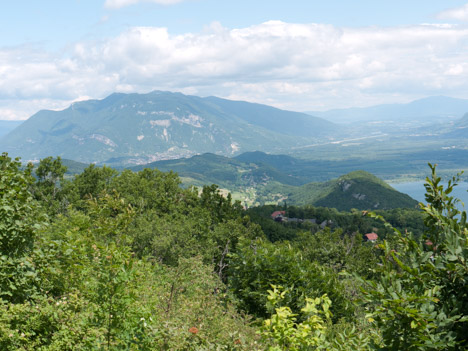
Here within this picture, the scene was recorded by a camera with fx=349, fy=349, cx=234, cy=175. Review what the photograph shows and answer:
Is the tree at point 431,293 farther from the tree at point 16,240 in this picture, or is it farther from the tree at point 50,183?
the tree at point 50,183

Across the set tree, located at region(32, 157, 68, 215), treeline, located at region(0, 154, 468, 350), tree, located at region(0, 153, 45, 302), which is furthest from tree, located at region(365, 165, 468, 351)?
tree, located at region(32, 157, 68, 215)

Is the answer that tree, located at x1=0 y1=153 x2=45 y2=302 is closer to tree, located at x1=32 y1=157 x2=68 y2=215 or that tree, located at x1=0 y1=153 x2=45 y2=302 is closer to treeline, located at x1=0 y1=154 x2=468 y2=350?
treeline, located at x1=0 y1=154 x2=468 y2=350

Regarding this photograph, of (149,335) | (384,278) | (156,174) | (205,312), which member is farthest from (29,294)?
(156,174)

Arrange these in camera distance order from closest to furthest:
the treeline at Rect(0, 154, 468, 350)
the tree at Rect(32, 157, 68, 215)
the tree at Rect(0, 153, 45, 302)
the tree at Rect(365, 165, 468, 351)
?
the tree at Rect(365, 165, 468, 351)
the treeline at Rect(0, 154, 468, 350)
the tree at Rect(0, 153, 45, 302)
the tree at Rect(32, 157, 68, 215)

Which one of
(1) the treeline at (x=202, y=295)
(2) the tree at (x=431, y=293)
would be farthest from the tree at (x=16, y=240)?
(2) the tree at (x=431, y=293)

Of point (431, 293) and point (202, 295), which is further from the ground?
point (431, 293)

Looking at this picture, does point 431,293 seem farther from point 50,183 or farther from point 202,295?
point 50,183

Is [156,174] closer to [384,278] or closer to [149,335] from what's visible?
[149,335]

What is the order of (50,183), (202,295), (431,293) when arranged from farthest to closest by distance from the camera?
(50,183) → (202,295) → (431,293)

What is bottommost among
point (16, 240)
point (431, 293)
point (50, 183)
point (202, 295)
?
A: point (202, 295)

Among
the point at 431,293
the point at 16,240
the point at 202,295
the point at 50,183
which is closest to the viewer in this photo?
the point at 431,293

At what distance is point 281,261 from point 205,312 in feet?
21.2

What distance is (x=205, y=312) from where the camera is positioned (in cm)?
940

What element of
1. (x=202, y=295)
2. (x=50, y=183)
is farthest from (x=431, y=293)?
(x=50, y=183)
